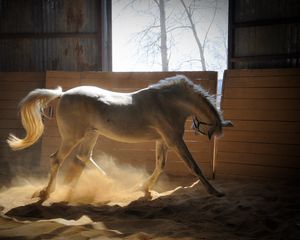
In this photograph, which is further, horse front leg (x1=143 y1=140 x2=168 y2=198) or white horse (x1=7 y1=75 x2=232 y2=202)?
horse front leg (x1=143 y1=140 x2=168 y2=198)

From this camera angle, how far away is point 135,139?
480cm

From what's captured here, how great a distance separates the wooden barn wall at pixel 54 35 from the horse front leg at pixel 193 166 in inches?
164

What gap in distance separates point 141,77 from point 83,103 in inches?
83.2

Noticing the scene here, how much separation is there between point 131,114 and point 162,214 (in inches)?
56.7

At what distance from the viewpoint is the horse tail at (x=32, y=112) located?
482 centimetres

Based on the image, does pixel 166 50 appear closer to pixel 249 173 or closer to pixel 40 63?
pixel 40 63

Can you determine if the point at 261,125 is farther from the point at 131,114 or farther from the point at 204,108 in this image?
the point at 131,114

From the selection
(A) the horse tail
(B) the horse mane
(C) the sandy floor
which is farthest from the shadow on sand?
(B) the horse mane

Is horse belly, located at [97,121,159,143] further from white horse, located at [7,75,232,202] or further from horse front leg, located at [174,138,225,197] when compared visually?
horse front leg, located at [174,138,225,197]

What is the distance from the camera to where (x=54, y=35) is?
8328 millimetres

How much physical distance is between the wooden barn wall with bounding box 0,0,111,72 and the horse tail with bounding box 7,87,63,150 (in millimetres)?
3344

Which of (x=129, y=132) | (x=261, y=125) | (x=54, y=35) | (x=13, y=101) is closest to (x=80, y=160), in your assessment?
(x=129, y=132)

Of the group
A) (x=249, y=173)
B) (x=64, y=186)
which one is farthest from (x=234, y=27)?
(x=64, y=186)

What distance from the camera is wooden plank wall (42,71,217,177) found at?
6195 mm
